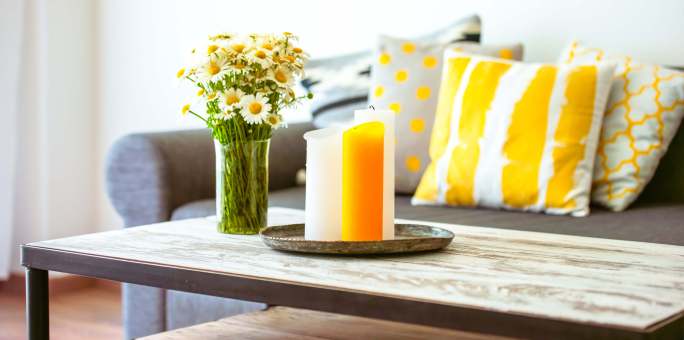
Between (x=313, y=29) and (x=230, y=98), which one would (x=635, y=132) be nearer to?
(x=230, y=98)

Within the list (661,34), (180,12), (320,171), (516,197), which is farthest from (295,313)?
(180,12)

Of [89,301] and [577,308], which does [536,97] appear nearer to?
[577,308]

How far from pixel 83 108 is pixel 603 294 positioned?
9.06ft

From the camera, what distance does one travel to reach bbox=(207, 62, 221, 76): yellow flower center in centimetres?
150

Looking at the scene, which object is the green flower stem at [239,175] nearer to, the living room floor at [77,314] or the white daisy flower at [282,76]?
the white daisy flower at [282,76]

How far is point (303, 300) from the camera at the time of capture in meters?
1.12

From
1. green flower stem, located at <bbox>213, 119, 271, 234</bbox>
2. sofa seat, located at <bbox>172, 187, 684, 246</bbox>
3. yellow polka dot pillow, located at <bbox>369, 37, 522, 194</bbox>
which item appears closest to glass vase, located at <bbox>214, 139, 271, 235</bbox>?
green flower stem, located at <bbox>213, 119, 271, 234</bbox>

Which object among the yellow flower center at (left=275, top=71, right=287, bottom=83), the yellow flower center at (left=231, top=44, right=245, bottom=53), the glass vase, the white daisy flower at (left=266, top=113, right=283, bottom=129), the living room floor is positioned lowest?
the living room floor

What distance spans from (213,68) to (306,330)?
467 mm

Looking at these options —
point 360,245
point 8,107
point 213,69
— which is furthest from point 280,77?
point 8,107

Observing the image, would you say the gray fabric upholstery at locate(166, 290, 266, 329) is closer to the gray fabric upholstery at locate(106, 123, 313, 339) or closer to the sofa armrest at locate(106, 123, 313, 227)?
the gray fabric upholstery at locate(106, 123, 313, 339)

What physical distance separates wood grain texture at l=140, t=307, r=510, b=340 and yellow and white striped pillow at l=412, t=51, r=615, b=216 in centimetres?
62

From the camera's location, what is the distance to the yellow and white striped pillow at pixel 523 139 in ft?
6.73

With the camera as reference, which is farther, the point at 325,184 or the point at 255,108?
the point at 255,108
